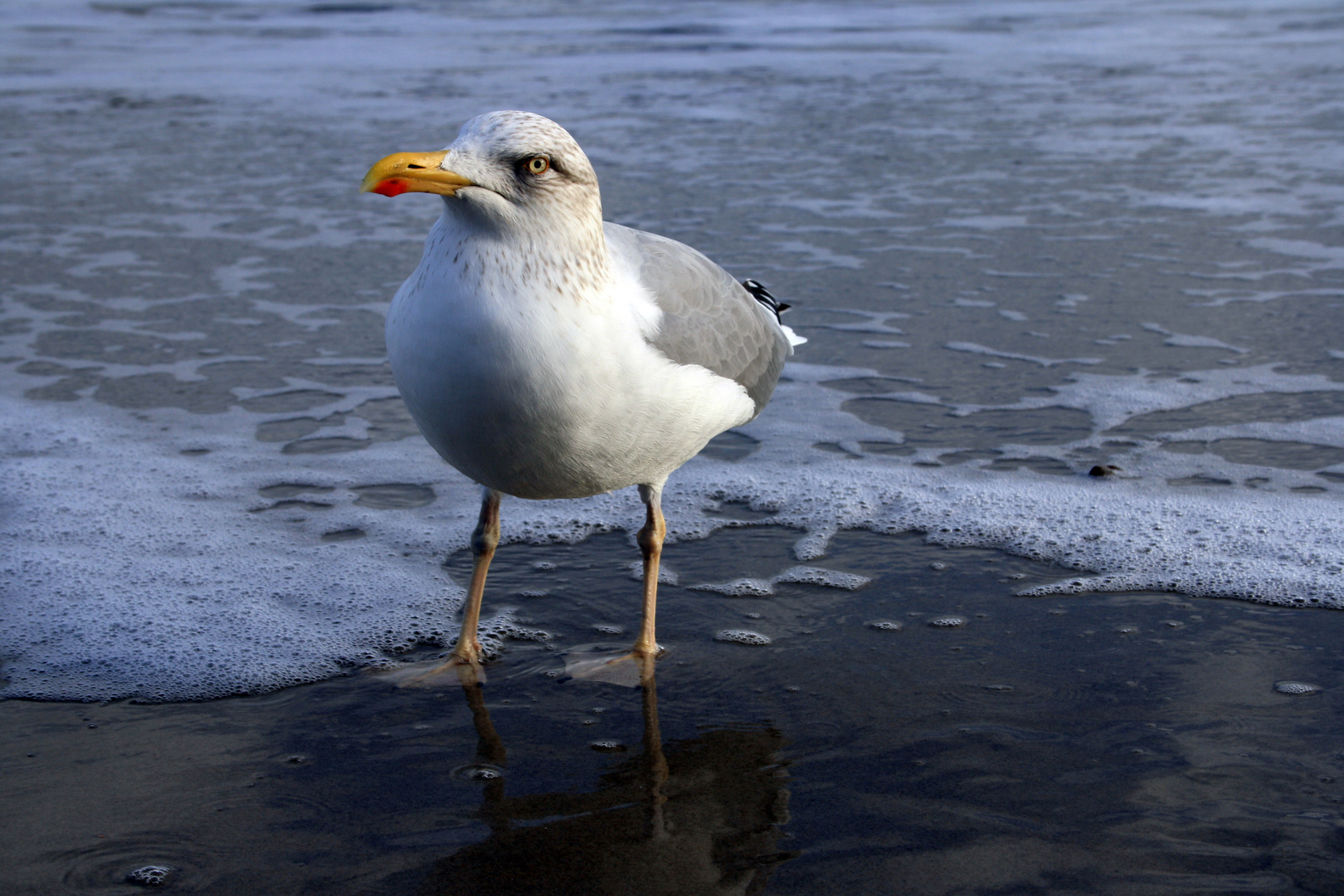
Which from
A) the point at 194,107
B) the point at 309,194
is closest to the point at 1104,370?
the point at 309,194

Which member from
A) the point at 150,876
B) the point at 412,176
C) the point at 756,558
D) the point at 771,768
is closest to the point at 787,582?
the point at 756,558

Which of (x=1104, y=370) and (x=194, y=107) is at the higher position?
(x=194, y=107)

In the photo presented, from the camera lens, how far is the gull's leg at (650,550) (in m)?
3.95

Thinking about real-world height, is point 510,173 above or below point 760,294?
above

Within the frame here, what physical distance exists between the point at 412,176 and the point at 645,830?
5.51 feet

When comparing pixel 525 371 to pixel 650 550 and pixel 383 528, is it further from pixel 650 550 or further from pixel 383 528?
pixel 383 528

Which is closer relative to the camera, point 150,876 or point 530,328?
point 150,876

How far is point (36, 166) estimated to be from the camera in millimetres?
11398

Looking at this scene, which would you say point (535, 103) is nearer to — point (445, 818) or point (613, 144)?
point (613, 144)

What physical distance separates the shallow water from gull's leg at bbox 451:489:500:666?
5.2 inches

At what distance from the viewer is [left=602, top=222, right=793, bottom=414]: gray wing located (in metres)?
3.75

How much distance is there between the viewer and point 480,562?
4.11 m

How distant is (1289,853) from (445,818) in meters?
1.98

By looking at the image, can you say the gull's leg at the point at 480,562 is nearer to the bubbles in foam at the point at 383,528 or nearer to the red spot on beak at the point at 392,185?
the bubbles in foam at the point at 383,528
